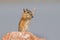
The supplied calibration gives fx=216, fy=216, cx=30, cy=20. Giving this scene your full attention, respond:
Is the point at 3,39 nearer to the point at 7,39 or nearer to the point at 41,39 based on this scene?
the point at 7,39

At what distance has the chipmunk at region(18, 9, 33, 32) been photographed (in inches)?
57.7

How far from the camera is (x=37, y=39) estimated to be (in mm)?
1484

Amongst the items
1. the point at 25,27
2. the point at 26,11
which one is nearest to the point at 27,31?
the point at 25,27

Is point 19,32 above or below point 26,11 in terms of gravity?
below

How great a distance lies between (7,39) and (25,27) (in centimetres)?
15

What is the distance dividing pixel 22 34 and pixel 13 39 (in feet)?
0.22

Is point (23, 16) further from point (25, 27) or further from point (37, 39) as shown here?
point (37, 39)

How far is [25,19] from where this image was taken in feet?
4.84

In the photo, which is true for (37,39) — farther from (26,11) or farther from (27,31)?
(26,11)

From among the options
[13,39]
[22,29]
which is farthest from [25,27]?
[13,39]

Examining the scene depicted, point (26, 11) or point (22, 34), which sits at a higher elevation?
point (26, 11)

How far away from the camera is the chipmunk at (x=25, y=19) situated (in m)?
1.46

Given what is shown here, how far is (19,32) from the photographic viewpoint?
144 centimetres

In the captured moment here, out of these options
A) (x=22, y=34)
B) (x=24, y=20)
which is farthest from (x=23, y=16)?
(x=22, y=34)
